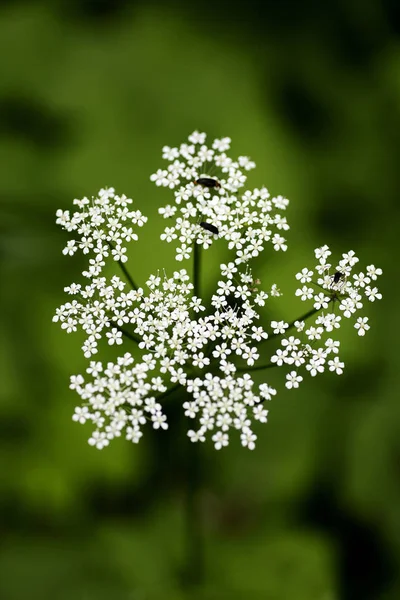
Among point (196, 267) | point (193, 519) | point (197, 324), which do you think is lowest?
point (193, 519)

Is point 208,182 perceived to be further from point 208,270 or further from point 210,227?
point 208,270

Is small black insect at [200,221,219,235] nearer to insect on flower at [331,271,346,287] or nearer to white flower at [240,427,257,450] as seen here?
insect on flower at [331,271,346,287]

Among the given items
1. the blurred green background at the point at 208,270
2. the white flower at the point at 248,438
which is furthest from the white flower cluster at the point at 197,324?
the blurred green background at the point at 208,270

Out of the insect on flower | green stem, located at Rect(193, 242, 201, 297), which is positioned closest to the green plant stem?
green stem, located at Rect(193, 242, 201, 297)

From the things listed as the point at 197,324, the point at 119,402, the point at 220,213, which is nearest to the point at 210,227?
the point at 220,213

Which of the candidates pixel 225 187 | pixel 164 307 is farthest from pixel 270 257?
pixel 164 307

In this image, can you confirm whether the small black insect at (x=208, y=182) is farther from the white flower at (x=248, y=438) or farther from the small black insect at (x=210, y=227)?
the white flower at (x=248, y=438)

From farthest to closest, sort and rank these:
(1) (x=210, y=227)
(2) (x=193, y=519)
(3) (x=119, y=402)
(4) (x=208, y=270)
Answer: (4) (x=208, y=270), (2) (x=193, y=519), (1) (x=210, y=227), (3) (x=119, y=402)

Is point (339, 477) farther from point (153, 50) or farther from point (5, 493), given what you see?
point (153, 50)
